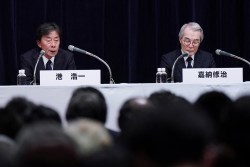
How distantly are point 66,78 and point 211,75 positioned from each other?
1.00 metres

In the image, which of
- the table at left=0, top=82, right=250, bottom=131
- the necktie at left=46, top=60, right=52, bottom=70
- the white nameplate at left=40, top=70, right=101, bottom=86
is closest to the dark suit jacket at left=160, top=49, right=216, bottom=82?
the necktie at left=46, top=60, right=52, bottom=70

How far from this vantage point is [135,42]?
6074 millimetres

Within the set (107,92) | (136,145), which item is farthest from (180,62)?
(136,145)

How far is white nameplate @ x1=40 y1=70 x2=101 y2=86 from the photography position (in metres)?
4.12

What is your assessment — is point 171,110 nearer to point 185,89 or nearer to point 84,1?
point 185,89

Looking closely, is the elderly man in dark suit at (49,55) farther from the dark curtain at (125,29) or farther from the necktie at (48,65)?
the dark curtain at (125,29)

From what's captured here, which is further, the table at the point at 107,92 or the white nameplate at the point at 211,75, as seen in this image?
the white nameplate at the point at 211,75

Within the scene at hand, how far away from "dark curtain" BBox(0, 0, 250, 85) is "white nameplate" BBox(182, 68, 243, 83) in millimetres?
1829

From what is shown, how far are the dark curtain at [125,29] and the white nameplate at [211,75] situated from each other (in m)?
1.83

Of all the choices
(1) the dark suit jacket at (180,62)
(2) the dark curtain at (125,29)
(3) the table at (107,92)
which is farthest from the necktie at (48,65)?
(3) the table at (107,92)

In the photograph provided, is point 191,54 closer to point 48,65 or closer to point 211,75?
point 211,75

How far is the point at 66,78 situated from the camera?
4.14 meters

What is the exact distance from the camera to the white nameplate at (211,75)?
167 inches

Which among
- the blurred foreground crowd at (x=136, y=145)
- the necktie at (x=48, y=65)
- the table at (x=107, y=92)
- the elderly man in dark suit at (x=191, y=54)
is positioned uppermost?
the elderly man in dark suit at (x=191, y=54)
